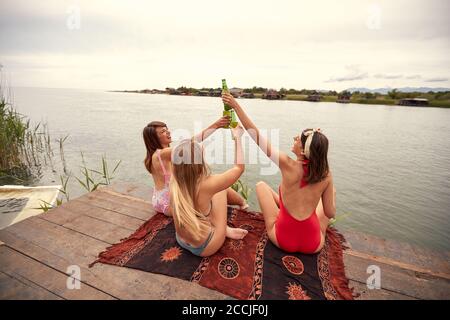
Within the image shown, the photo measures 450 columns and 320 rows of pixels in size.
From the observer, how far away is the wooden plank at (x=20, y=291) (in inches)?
83.5

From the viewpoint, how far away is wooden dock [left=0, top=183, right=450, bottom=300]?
2.22 m

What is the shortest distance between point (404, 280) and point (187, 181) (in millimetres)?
2557

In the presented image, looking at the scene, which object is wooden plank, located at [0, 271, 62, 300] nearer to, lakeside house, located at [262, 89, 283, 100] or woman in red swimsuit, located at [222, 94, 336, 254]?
woman in red swimsuit, located at [222, 94, 336, 254]

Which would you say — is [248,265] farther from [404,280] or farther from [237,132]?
[404,280]

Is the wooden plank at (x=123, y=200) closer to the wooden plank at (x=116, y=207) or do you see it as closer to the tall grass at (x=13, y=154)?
the wooden plank at (x=116, y=207)

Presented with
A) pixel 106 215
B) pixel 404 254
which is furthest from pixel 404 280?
pixel 106 215

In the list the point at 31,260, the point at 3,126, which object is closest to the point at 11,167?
the point at 3,126

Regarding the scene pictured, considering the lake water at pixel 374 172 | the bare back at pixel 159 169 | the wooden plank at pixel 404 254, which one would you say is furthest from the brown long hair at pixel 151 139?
the lake water at pixel 374 172

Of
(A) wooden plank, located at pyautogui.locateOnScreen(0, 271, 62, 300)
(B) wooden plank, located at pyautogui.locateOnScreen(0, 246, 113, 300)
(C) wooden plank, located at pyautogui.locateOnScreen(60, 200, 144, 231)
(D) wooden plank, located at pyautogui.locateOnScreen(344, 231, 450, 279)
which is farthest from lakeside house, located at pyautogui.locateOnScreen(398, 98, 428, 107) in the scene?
(A) wooden plank, located at pyautogui.locateOnScreen(0, 271, 62, 300)

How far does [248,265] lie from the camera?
8.38 ft

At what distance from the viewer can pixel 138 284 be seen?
2.31m

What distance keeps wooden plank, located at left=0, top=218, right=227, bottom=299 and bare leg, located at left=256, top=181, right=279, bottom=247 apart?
97 centimetres

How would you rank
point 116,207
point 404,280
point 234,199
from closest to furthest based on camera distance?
point 404,280
point 234,199
point 116,207
